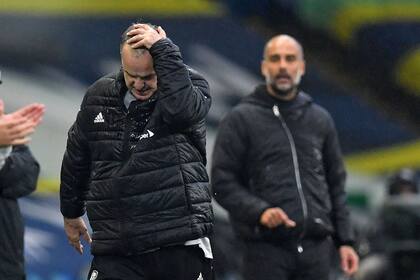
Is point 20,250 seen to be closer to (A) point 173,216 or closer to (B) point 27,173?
(B) point 27,173

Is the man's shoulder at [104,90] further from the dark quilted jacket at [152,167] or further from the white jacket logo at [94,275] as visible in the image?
the white jacket logo at [94,275]

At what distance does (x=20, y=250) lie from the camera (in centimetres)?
770

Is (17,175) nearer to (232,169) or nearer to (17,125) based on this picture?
(17,125)

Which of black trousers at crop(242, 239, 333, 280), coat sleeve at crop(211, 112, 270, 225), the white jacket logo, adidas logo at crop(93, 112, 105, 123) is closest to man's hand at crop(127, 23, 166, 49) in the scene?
adidas logo at crop(93, 112, 105, 123)

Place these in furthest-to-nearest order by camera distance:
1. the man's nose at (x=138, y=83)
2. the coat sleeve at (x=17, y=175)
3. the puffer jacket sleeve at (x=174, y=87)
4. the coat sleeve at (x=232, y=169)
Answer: the coat sleeve at (x=232, y=169)
the coat sleeve at (x=17, y=175)
the man's nose at (x=138, y=83)
the puffer jacket sleeve at (x=174, y=87)

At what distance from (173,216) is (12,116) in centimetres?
175

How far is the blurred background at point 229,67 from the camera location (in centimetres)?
1149

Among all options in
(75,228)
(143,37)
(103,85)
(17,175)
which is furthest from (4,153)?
(143,37)

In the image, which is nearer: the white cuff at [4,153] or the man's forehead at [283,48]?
the white cuff at [4,153]

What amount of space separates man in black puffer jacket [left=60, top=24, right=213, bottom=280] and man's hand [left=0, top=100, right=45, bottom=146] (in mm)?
1243

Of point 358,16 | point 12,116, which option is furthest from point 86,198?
point 358,16

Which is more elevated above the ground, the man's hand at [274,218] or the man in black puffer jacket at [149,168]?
the man in black puffer jacket at [149,168]

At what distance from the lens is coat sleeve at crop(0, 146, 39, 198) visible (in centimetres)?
760

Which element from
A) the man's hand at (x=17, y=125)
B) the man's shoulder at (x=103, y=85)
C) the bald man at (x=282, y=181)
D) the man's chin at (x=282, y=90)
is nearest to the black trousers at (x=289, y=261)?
the bald man at (x=282, y=181)
